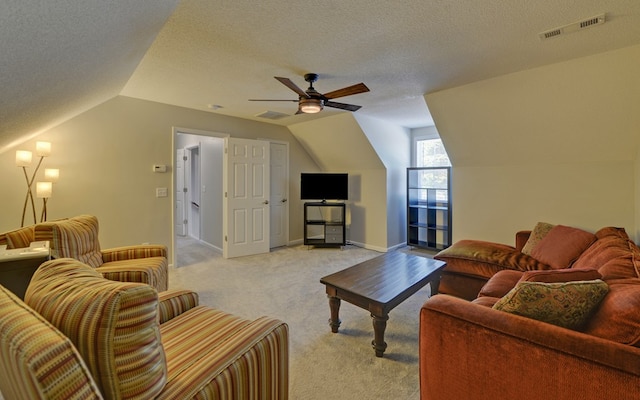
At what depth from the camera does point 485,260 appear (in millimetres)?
2844

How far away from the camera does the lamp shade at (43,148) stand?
9.84ft

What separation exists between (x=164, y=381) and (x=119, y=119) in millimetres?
3901

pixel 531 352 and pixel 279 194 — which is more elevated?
pixel 279 194

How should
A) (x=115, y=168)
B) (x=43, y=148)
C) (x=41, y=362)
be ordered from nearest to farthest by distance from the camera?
(x=41, y=362) → (x=43, y=148) → (x=115, y=168)

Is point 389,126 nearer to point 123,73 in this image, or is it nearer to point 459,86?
point 459,86

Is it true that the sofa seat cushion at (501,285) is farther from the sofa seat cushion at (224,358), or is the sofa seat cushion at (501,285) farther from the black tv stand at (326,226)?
the black tv stand at (326,226)

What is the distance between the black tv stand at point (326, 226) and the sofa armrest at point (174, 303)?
3621mm

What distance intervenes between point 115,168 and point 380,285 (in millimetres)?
3675

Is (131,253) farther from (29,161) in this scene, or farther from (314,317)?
(314,317)

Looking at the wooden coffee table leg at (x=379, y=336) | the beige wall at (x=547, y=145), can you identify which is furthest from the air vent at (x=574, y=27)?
the wooden coffee table leg at (x=379, y=336)

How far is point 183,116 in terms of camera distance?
4273mm

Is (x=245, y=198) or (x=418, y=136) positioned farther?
(x=418, y=136)

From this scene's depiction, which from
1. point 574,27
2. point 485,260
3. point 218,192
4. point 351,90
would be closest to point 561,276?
point 485,260

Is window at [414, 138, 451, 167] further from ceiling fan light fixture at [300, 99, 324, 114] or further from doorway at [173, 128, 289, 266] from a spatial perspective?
ceiling fan light fixture at [300, 99, 324, 114]
